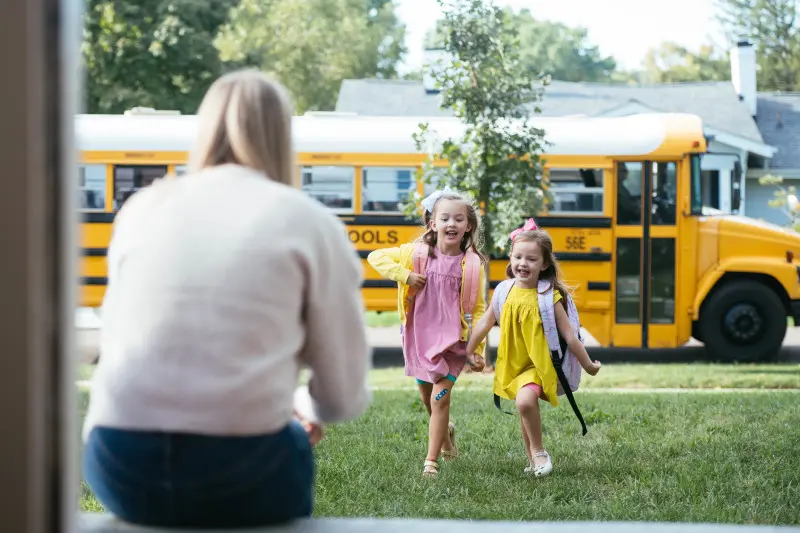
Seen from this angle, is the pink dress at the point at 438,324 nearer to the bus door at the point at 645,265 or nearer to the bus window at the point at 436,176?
the bus window at the point at 436,176

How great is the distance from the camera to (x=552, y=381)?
541 cm

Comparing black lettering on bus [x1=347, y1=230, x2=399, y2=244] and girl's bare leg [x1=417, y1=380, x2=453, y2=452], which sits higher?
black lettering on bus [x1=347, y1=230, x2=399, y2=244]

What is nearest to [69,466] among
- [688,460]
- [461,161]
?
[688,460]

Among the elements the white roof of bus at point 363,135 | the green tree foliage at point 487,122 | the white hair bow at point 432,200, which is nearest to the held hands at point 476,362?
the white hair bow at point 432,200

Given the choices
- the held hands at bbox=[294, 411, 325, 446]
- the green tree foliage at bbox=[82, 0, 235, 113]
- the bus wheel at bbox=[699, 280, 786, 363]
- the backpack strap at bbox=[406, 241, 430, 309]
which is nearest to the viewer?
the held hands at bbox=[294, 411, 325, 446]

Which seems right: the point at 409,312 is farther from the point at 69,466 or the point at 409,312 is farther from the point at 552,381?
the point at 69,466

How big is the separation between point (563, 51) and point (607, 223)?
56582 mm

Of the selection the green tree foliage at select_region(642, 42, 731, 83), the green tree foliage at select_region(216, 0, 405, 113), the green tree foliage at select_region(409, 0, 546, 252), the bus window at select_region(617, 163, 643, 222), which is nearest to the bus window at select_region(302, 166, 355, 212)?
the green tree foliage at select_region(409, 0, 546, 252)

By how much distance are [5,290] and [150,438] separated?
499 millimetres

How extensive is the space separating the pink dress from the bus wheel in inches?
261

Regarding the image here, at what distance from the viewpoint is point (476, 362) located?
5.37m

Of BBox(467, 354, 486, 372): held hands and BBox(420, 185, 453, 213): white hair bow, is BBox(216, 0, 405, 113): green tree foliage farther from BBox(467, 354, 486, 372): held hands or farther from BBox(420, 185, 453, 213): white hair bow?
BBox(467, 354, 486, 372): held hands

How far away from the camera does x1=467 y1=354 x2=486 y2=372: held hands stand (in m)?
5.32

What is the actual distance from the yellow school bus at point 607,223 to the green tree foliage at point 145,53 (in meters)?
14.4
